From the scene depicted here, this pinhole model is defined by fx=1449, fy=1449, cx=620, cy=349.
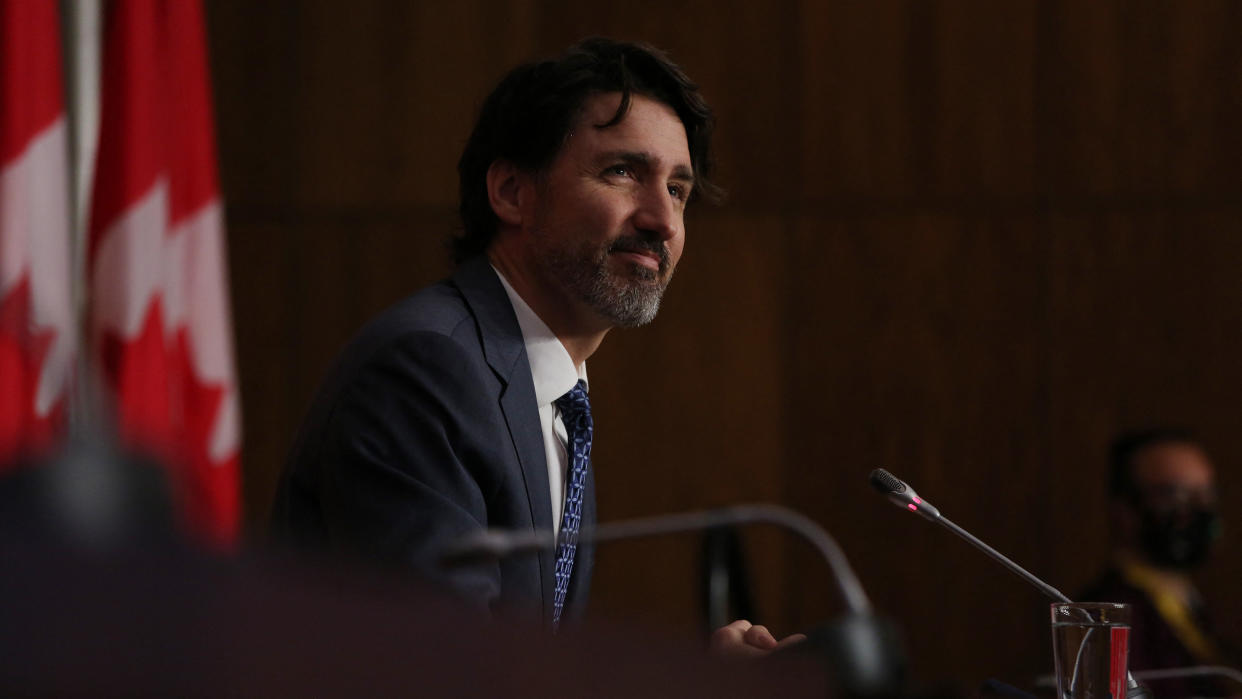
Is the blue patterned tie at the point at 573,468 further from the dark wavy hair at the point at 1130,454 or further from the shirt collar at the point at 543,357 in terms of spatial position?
the dark wavy hair at the point at 1130,454

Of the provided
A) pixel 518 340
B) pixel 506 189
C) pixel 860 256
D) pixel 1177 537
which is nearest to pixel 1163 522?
pixel 1177 537

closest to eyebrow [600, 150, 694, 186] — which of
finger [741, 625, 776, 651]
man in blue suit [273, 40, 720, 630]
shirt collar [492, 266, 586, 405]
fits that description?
man in blue suit [273, 40, 720, 630]

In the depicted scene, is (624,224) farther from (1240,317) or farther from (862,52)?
(1240,317)

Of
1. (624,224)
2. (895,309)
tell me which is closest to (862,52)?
(895,309)

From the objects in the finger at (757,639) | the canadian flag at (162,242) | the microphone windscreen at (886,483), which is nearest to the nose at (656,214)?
the microphone windscreen at (886,483)

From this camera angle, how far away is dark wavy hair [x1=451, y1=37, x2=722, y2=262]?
2588 millimetres

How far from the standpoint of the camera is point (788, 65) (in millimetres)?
4680

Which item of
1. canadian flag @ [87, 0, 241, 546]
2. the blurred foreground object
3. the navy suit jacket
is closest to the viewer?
the blurred foreground object

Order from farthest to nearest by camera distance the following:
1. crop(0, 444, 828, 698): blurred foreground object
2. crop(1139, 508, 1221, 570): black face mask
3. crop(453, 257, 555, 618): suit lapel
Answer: crop(1139, 508, 1221, 570): black face mask
crop(453, 257, 555, 618): suit lapel
crop(0, 444, 828, 698): blurred foreground object

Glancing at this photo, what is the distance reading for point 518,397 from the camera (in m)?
2.21

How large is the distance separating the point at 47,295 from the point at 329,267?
183 centimetres

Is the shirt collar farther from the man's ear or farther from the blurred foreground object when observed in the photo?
the blurred foreground object

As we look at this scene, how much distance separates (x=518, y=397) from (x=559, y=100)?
644 mm

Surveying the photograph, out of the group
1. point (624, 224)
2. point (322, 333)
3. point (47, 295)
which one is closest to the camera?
point (624, 224)
